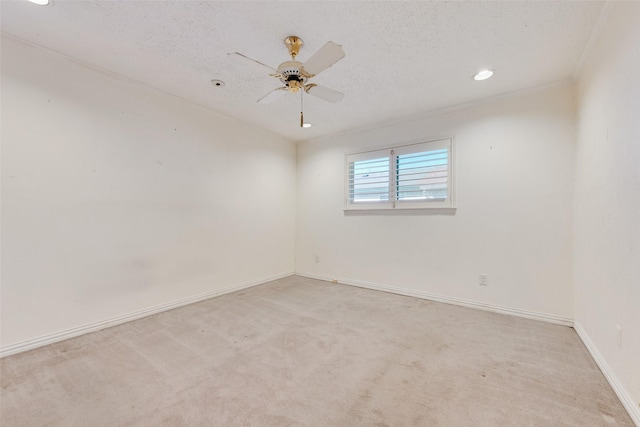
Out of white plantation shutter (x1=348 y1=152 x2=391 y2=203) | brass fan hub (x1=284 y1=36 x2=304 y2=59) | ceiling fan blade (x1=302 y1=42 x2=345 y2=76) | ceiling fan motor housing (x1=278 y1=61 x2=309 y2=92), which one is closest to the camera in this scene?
ceiling fan blade (x1=302 y1=42 x2=345 y2=76)

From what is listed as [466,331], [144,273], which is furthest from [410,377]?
[144,273]

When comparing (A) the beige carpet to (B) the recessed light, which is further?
(B) the recessed light

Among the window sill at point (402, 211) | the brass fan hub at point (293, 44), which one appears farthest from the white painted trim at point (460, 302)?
the brass fan hub at point (293, 44)

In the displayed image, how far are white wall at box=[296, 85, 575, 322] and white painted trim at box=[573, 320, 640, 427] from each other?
1.78 feet

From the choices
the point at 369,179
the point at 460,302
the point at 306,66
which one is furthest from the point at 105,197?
the point at 460,302

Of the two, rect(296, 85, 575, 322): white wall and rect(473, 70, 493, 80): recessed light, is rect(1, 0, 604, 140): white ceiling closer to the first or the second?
rect(473, 70, 493, 80): recessed light

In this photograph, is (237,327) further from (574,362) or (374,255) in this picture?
(574,362)

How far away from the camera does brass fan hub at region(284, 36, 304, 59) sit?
6.42ft

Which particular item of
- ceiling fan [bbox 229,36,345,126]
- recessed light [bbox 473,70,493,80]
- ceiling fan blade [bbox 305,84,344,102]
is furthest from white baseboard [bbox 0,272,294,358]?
recessed light [bbox 473,70,493,80]

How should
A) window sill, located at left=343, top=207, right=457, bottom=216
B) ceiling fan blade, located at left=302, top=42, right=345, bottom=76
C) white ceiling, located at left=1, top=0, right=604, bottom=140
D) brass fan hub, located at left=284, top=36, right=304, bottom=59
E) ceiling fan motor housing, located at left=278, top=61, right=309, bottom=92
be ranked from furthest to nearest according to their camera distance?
1. window sill, located at left=343, top=207, right=457, bottom=216
2. brass fan hub, located at left=284, top=36, right=304, bottom=59
3. ceiling fan motor housing, located at left=278, top=61, right=309, bottom=92
4. white ceiling, located at left=1, top=0, right=604, bottom=140
5. ceiling fan blade, located at left=302, top=42, right=345, bottom=76

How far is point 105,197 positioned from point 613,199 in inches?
158

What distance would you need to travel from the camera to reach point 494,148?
2.96 meters

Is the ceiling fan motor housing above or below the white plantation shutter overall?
above

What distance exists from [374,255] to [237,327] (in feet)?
6.97
